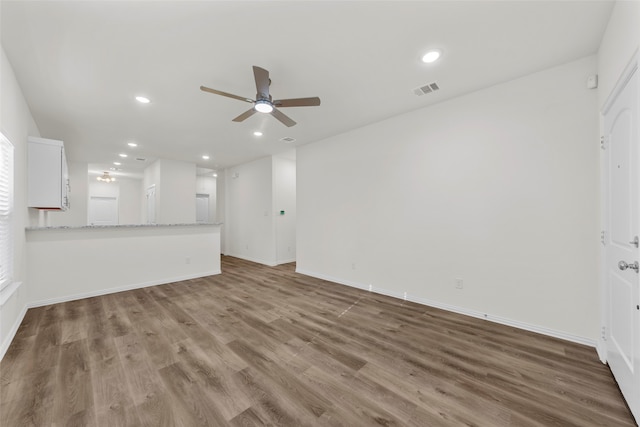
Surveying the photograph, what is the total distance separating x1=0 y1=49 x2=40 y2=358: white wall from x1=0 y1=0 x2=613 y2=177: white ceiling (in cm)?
19

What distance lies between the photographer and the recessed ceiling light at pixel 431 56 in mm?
2318

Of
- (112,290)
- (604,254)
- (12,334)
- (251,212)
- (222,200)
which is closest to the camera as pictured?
(604,254)

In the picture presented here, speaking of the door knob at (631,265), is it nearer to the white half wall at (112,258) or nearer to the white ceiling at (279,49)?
the white ceiling at (279,49)

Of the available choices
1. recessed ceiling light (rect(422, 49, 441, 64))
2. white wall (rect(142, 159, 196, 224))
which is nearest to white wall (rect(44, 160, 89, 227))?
white wall (rect(142, 159, 196, 224))

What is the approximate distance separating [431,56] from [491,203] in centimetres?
176

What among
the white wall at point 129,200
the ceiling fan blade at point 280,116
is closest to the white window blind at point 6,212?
the ceiling fan blade at point 280,116

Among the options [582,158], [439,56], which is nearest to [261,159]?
[439,56]

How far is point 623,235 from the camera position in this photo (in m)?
1.73

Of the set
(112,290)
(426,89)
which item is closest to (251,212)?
(112,290)

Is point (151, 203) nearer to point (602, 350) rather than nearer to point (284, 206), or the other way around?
point (284, 206)

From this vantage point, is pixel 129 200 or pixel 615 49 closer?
→ pixel 615 49

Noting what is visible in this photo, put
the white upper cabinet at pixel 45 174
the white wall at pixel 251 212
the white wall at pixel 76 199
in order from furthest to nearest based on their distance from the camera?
the white wall at pixel 76 199, the white wall at pixel 251 212, the white upper cabinet at pixel 45 174

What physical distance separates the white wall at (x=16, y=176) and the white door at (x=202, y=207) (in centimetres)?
594

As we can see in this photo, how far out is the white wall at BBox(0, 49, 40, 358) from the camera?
7.41 ft
